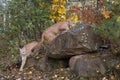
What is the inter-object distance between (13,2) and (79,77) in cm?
374

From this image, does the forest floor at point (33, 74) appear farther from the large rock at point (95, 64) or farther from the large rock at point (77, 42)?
the large rock at point (77, 42)

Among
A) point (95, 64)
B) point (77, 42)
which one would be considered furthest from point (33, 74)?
point (95, 64)

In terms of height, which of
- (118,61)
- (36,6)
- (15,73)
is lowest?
(15,73)

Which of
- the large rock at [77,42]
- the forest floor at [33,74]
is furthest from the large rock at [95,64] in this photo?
the large rock at [77,42]

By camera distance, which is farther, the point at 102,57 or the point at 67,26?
the point at 67,26

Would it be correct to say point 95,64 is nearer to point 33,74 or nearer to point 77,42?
point 77,42

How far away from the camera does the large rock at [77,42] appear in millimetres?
7750

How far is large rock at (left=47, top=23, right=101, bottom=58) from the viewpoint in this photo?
775cm

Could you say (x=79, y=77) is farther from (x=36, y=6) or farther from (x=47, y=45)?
(x=36, y=6)

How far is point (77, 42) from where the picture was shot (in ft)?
25.6

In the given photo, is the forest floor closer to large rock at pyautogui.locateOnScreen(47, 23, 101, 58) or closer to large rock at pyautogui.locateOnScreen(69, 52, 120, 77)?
large rock at pyautogui.locateOnScreen(69, 52, 120, 77)

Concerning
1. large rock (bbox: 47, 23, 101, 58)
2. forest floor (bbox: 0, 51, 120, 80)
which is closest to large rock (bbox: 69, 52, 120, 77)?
forest floor (bbox: 0, 51, 120, 80)

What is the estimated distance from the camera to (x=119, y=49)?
23.8ft

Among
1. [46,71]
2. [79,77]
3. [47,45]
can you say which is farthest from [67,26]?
[79,77]
